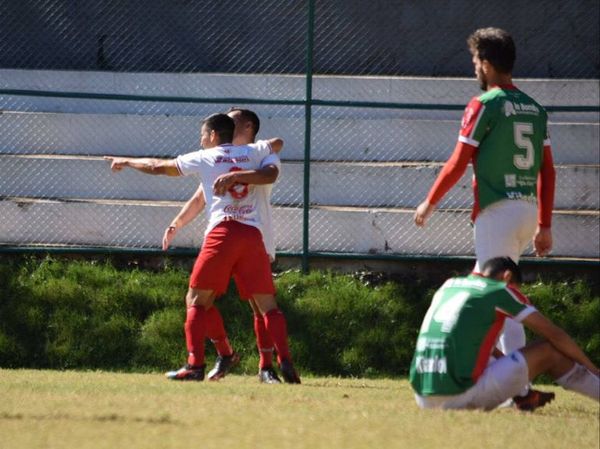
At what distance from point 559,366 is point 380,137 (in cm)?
668

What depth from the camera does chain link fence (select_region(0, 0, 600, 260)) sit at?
12.7 metres

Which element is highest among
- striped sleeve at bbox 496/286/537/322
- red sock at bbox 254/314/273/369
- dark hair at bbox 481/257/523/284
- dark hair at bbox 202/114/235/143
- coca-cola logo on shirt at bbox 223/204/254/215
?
dark hair at bbox 202/114/235/143

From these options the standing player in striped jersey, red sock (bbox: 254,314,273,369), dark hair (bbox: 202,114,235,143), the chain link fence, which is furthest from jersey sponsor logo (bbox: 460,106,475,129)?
the chain link fence

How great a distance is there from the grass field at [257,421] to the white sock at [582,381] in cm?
16

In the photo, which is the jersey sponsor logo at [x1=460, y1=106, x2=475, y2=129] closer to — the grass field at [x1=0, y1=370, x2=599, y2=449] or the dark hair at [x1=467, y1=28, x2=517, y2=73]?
the dark hair at [x1=467, y1=28, x2=517, y2=73]

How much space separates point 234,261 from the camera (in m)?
9.36

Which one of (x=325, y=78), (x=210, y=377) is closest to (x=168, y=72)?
(x=325, y=78)

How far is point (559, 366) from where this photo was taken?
7297mm

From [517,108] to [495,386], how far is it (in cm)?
172

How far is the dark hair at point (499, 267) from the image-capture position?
735 centimetres

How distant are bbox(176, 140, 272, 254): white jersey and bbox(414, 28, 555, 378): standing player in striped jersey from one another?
5.89 ft

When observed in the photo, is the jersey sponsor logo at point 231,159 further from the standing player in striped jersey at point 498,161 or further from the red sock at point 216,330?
the standing player in striped jersey at point 498,161

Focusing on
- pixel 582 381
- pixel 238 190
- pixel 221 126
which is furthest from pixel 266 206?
pixel 582 381

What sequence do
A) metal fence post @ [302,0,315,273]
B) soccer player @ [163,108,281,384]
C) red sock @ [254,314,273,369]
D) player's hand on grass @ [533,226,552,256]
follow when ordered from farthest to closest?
1. metal fence post @ [302,0,315,273]
2. red sock @ [254,314,273,369]
3. soccer player @ [163,108,281,384]
4. player's hand on grass @ [533,226,552,256]
